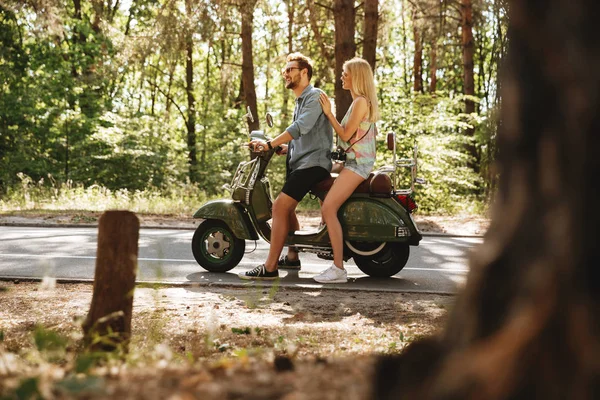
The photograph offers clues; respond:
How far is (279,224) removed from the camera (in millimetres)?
8086

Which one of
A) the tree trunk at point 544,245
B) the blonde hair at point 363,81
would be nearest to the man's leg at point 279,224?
the blonde hair at point 363,81

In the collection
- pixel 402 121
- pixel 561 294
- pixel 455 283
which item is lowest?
pixel 455 283

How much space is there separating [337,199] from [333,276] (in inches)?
32.2

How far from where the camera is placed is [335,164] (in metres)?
8.66

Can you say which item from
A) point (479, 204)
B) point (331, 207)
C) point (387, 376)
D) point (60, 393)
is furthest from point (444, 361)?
point (479, 204)

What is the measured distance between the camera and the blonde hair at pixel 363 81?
762 centimetres

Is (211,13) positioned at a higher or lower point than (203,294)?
higher

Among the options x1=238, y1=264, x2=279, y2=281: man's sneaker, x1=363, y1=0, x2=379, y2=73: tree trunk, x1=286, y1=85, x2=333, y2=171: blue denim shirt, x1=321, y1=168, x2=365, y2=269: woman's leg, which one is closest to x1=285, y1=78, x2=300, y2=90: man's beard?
x1=286, y1=85, x2=333, y2=171: blue denim shirt

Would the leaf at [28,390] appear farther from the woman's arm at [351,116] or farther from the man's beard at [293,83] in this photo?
the man's beard at [293,83]

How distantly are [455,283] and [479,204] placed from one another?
44.3 feet

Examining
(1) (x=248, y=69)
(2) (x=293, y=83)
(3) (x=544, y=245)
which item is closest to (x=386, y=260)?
(2) (x=293, y=83)

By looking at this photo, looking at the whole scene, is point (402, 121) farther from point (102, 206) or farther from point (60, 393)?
point (60, 393)

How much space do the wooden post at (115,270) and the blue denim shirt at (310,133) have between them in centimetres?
414

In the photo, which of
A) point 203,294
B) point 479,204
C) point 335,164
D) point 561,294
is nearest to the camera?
point 561,294
